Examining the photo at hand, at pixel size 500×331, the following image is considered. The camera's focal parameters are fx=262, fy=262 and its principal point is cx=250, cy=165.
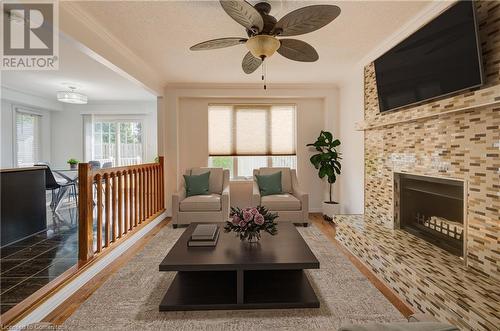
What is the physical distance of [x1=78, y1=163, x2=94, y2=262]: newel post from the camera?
2633 millimetres

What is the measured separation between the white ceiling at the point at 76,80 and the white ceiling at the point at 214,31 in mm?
1054

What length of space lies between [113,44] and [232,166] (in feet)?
9.98

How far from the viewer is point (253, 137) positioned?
17.4 ft

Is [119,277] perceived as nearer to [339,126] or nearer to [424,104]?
[424,104]

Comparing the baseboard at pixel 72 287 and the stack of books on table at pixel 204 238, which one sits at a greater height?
the stack of books on table at pixel 204 238

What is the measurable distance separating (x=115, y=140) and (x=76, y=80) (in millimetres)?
2234

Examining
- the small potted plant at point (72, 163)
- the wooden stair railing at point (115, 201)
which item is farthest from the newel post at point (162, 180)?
the small potted plant at point (72, 163)

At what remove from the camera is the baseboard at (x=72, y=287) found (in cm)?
187

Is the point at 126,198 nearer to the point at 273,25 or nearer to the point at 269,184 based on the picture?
the point at 269,184

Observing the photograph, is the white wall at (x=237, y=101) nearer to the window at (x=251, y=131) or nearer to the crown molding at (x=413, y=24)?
the window at (x=251, y=131)

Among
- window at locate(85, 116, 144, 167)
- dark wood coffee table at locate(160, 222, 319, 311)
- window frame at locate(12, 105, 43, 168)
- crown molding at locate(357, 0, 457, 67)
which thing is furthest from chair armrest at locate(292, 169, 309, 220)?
window frame at locate(12, 105, 43, 168)

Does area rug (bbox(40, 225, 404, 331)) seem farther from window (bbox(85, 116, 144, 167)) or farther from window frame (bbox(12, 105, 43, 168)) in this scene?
window frame (bbox(12, 105, 43, 168))

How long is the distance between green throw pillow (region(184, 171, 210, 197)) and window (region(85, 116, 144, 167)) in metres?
3.12

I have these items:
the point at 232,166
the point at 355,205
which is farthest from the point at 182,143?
the point at 355,205
